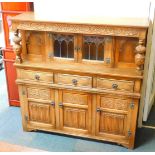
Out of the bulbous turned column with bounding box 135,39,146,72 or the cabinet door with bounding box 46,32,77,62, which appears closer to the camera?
the bulbous turned column with bounding box 135,39,146,72

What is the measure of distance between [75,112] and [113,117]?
1.32 feet

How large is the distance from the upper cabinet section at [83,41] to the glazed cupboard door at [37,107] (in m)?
0.34

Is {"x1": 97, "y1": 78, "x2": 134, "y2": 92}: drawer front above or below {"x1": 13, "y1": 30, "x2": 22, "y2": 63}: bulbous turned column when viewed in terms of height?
below

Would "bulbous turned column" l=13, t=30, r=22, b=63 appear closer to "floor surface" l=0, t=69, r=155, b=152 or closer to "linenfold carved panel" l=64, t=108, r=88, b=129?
"linenfold carved panel" l=64, t=108, r=88, b=129

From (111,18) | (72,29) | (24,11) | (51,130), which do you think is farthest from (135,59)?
(24,11)

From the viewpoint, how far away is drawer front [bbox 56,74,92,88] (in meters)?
2.59

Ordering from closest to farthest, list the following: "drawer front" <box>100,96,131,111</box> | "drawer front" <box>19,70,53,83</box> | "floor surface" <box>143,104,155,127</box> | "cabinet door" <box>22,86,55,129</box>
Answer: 1. "drawer front" <box>100,96,131,111</box>
2. "drawer front" <box>19,70,53,83</box>
3. "cabinet door" <box>22,86,55,129</box>
4. "floor surface" <box>143,104,155,127</box>

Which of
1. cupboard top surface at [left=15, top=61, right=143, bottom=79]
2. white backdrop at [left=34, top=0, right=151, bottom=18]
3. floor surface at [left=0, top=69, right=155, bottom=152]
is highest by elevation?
white backdrop at [left=34, top=0, right=151, bottom=18]

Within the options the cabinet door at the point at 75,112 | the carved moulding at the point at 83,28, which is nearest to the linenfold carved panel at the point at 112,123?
the cabinet door at the point at 75,112

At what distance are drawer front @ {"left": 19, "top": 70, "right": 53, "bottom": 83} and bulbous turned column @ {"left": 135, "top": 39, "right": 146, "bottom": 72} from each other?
87cm

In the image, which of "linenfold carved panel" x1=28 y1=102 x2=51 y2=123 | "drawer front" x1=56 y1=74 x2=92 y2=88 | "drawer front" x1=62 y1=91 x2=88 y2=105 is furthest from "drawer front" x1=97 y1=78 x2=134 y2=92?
"linenfold carved panel" x1=28 y1=102 x2=51 y2=123

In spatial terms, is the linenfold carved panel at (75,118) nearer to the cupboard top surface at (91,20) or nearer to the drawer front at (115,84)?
the drawer front at (115,84)

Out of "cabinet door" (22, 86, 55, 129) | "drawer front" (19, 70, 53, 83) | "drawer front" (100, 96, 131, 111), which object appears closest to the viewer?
"drawer front" (100, 96, 131, 111)

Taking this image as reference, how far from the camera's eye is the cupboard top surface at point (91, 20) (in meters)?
2.36
